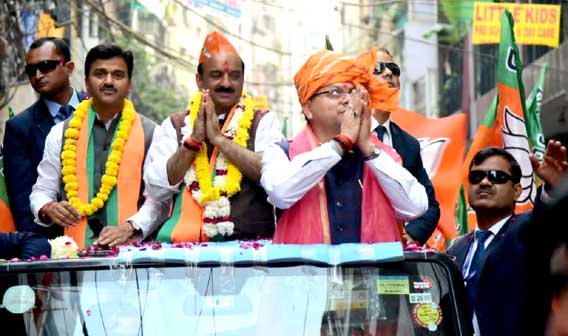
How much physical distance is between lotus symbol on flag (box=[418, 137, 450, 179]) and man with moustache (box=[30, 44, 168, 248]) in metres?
4.03

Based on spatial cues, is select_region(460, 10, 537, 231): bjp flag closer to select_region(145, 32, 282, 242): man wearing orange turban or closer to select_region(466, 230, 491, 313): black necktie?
select_region(466, 230, 491, 313): black necktie

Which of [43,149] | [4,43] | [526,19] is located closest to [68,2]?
[4,43]

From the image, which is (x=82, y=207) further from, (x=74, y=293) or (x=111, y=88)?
(x=74, y=293)

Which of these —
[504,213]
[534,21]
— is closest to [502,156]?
[504,213]

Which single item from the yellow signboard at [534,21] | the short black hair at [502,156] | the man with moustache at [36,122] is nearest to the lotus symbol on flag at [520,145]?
the short black hair at [502,156]

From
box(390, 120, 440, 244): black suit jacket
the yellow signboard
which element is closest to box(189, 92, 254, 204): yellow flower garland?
box(390, 120, 440, 244): black suit jacket

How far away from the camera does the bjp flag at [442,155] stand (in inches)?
358

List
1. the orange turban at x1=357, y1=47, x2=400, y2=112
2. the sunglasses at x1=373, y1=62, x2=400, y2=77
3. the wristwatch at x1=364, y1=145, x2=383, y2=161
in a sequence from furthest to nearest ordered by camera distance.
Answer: the sunglasses at x1=373, y1=62, x2=400, y2=77 → the orange turban at x1=357, y1=47, x2=400, y2=112 → the wristwatch at x1=364, y1=145, x2=383, y2=161

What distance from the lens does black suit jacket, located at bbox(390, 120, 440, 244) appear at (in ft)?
19.6

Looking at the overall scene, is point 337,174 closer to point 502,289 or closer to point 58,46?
point 502,289

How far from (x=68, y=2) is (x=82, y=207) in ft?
42.6

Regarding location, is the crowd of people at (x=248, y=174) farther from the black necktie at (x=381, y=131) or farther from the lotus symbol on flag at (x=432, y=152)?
the lotus symbol on flag at (x=432, y=152)

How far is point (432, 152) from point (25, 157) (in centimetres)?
432

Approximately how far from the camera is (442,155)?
381 inches
